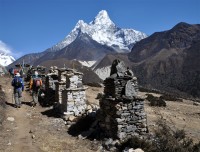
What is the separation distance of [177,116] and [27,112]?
9.99 meters

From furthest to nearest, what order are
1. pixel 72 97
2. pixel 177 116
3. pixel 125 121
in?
pixel 177 116 → pixel 72 97 → pixel 125 121

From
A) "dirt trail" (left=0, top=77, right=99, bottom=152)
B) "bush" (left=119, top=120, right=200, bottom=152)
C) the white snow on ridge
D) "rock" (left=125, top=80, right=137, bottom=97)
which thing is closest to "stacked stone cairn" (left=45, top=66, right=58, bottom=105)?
"dirt trail" (left=0, top=77, right=99, bottom=152)

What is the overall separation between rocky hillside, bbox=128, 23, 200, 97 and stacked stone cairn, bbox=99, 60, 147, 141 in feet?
199

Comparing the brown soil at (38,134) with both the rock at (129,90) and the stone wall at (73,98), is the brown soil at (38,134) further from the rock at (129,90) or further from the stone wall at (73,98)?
the rock at (129,90)

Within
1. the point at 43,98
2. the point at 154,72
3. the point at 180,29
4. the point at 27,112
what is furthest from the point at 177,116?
the point at 180,29

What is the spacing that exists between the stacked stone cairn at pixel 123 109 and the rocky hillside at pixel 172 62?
6057cm

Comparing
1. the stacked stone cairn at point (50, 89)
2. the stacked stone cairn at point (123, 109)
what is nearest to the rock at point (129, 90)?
the stacked stone cairn at point (123, 109)

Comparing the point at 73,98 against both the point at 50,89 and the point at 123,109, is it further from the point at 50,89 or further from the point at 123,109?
the point at 123,109

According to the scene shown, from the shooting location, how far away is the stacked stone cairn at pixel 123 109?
499 inches

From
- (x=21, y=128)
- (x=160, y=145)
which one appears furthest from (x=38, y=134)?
(x=160, y=145)

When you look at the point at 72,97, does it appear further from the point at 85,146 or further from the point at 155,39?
the point at 155,39

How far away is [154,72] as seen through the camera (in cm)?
12325

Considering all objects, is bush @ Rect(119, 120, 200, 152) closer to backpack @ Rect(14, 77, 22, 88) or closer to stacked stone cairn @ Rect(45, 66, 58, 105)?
backpack @ Rect(14, 77, 22, 88)

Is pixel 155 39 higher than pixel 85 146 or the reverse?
higher
